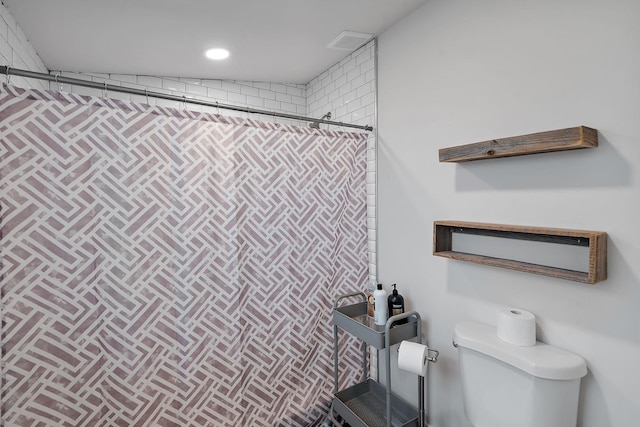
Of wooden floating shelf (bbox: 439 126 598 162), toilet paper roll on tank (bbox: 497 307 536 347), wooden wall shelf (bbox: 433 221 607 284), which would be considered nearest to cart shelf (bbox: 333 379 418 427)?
toilet paper roll on tank (bbox: 497 307 536 347)

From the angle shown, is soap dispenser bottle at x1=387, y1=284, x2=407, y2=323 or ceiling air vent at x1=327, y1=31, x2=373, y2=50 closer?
soap dispenser bottle at x1=387, y1=284, x2=407, y2=323

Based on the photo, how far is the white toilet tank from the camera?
1078 millimetres

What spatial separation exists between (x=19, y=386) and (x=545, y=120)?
2163 millimetres

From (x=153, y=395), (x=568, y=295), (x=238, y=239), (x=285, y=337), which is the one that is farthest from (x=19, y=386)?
(x=568, y=295)

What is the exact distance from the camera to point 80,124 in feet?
4.30

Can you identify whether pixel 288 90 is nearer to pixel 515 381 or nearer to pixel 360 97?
pixel 360 97

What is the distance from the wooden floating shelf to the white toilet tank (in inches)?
27.5

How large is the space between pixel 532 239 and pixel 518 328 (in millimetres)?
332

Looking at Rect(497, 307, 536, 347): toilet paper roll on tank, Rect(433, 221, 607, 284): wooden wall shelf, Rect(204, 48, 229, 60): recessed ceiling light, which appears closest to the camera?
Rect(433, 221, 607, 284): wooden wall shelf

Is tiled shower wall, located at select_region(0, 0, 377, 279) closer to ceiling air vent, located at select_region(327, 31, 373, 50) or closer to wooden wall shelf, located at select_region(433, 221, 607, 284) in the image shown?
ceiling air vent, located at select_region(327, 31, 373, 50)

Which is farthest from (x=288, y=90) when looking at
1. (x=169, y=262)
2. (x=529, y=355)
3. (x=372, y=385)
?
(x=529, y=355)

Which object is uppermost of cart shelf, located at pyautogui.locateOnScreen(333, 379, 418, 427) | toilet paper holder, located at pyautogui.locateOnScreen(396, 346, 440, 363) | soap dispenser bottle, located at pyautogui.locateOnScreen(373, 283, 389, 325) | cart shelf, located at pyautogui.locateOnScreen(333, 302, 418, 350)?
soap dispenser bottle, located at pyautogui.locateOnScreen(373, 283, 389, 325)

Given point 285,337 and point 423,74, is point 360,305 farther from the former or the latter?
point 423,74

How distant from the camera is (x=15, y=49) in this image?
1568 mm
